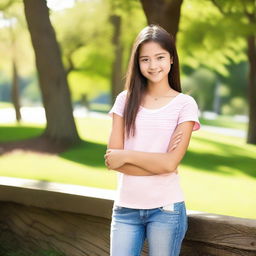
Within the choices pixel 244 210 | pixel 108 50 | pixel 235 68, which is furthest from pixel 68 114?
pixel 235 68

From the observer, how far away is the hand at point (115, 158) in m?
2.48

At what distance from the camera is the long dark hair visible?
252 centimetres

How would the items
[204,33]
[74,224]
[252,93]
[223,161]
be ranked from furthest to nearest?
[204,33] < [252,93] < [223,161] < [74,224]

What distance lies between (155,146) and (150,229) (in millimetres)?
373

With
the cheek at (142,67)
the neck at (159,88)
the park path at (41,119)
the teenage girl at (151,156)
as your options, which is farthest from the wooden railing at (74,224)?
the park path at (41,119)

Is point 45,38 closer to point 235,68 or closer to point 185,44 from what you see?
point 185,44

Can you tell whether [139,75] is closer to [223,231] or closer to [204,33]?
[223,231]

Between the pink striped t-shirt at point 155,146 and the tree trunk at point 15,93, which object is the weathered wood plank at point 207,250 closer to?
the pink striped t-shirt at point 155,146

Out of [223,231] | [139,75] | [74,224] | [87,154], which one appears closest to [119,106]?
[139,75]

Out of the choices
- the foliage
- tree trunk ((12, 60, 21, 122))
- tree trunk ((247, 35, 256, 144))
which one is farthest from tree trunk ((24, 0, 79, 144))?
tree trunk ((12, 60, 21, 122))

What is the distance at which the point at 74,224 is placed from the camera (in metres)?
3.55

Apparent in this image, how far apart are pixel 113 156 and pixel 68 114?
6885 millimetres

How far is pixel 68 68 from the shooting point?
17.3 m

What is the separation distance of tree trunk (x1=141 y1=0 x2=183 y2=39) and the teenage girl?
4470mm
